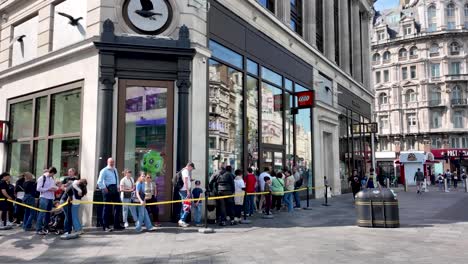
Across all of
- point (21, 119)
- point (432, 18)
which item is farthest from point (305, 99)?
point (432, 18)

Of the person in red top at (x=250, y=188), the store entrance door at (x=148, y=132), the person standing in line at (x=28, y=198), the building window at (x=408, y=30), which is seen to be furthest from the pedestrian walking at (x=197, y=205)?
the building window at (x=408, y=30)

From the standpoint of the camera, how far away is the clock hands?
11734 mm

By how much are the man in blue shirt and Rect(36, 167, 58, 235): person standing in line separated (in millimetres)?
1340

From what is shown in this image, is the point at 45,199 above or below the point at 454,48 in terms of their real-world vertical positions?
below

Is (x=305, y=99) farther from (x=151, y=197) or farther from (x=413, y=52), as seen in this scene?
(x=413, y=52)

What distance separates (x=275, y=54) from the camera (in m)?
18.0

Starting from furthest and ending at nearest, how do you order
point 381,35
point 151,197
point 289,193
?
point 381,35
point 289,193
point 151,197

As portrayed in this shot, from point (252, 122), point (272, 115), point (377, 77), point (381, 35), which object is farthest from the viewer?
point (381, 35)

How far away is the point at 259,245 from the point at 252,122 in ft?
26.8

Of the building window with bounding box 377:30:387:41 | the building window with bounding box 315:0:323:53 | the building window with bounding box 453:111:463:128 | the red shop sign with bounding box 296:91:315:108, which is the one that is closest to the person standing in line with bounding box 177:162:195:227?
the red shop sign with bounding box 296:91:315:108

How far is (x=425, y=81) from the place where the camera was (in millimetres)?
59031

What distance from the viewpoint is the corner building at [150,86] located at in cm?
1145

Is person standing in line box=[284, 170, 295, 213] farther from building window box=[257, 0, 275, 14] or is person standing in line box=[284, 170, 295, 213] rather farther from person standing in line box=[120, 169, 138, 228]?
building window box=[257, 0, 275, 14]

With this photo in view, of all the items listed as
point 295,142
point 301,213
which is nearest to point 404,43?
point 295,142
